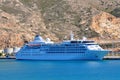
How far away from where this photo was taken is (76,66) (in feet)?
414

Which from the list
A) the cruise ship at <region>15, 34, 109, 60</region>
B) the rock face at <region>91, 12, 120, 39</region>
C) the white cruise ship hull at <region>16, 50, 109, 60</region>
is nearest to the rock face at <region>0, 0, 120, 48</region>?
the rock face at <region>91, 12, 120, 39</region>

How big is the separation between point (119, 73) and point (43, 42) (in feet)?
158

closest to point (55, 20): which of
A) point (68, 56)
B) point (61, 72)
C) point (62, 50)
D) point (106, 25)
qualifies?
point (106, 25)

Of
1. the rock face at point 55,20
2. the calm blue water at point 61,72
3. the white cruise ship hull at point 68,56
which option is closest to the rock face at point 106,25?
the rock face at point 55,20

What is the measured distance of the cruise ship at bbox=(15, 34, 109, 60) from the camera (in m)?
147

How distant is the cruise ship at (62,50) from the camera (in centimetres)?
14662

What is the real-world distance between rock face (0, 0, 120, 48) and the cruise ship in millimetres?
14294

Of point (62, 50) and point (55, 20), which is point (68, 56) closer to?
point (62, 50)

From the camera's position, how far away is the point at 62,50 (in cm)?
14900

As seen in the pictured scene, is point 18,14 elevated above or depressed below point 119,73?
above

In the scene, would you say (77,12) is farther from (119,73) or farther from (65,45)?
(119,73)

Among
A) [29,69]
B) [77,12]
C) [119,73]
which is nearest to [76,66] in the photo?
[29,69]

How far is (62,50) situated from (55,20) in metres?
31.3

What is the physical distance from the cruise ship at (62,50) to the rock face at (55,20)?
14294 mm
